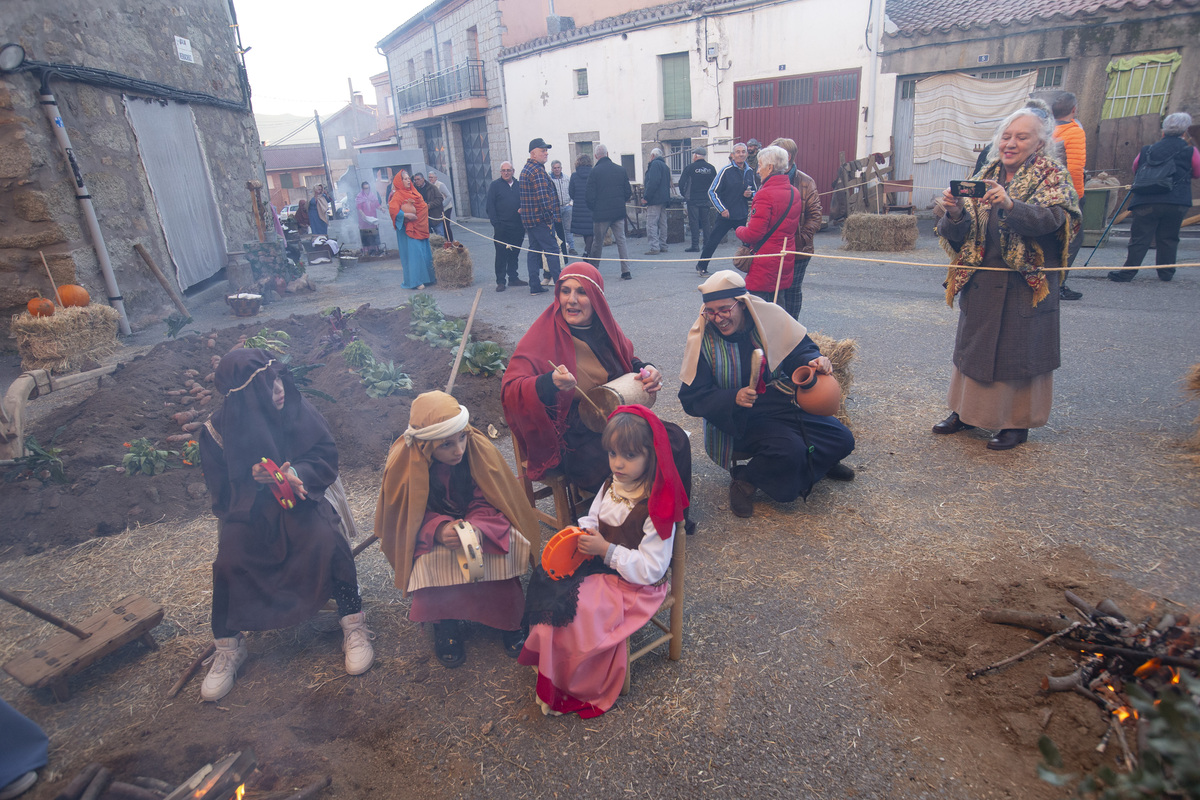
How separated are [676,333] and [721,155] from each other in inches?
433

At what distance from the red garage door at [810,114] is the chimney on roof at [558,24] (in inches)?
305

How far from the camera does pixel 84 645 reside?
2.85m

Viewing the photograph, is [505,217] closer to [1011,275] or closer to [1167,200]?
[1011,275]

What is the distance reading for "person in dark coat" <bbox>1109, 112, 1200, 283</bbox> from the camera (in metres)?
7.45

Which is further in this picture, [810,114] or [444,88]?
[444,88]

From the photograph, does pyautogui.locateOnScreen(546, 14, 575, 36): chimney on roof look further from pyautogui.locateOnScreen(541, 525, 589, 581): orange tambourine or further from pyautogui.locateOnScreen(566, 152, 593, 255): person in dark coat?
pyautogui.locateOnScreen(541, 525, 589, 581): orange tambourine

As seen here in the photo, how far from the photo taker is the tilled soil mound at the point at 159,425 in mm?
4176

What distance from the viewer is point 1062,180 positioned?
146 inches

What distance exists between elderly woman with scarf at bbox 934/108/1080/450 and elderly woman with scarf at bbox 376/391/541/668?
314 centimetres

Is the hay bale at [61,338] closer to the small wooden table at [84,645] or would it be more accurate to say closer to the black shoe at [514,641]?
the small wooden table at [84,645]

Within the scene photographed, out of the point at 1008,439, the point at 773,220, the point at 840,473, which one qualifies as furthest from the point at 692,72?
the point at 840,473

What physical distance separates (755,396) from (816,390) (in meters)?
0.33

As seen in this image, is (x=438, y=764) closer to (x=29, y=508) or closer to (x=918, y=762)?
(x=918, y=762)

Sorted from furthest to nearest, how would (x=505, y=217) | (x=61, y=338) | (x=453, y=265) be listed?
1. (x=453, y=265)
2. (x=505, y=217)
3. (x=61, y=338)
